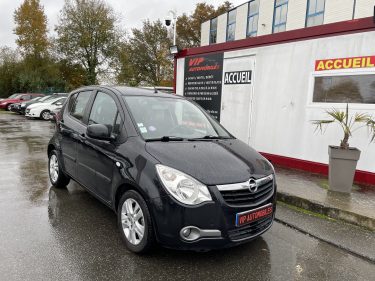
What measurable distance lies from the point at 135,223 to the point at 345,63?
17.4ft

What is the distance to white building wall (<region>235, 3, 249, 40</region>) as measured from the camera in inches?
1169

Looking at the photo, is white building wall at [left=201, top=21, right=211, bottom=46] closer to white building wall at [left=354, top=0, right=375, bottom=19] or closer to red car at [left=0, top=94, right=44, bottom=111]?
white building wall at [left=354, top=0, right=375, bottom=19]

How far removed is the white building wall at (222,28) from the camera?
32562mm

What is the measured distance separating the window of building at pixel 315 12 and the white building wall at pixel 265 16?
3653mm

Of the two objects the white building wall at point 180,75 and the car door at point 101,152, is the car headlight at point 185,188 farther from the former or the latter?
the white building wall at point 180,75

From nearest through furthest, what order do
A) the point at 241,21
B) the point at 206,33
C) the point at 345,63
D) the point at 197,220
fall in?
1. the point at 197,220
2. the point at 345,63
3. the point at 241,21
4. the point at 206,33

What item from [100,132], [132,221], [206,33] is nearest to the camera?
[132,221]

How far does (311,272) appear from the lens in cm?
328

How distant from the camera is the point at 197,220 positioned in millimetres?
3020

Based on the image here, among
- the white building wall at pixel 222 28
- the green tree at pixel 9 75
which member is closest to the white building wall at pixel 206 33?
the white building wall at pixel 222 28

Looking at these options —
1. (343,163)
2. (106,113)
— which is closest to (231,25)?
(343,163)

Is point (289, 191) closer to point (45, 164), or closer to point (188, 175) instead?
point (188, 175)

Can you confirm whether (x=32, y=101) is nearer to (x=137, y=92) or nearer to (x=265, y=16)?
(x=265, y=16)

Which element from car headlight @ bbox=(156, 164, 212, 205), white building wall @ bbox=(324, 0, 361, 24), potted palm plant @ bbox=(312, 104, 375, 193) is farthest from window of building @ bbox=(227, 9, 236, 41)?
car headlight @ bbox=(156, 164, 212, 205)
